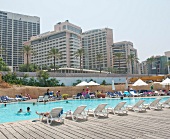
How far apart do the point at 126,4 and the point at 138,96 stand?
1462cm

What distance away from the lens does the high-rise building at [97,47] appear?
109812mm

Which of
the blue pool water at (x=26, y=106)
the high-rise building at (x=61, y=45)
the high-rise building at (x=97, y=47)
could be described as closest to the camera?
the blue pool water at (x=26, y=106)

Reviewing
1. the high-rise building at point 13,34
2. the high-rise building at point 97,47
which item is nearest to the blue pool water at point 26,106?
the high-rise building at point 13,34

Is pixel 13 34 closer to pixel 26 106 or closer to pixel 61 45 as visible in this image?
pixel 61 45

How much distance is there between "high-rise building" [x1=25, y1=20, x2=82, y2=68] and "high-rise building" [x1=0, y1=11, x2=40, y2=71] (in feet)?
30.6

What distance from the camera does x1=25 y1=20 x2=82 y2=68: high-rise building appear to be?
92125 millimetres

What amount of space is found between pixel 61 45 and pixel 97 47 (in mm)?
27817

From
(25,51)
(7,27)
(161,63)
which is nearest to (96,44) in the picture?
(161,63)

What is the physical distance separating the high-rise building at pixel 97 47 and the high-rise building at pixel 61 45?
53.0 ft

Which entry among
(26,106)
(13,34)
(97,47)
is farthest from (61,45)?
(26,106)

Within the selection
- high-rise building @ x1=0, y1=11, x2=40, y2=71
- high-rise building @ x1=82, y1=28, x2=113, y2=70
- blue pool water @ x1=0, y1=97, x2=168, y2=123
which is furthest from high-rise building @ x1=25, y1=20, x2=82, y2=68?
blue pool water @ x1=0, y1=97, x2=168, y2=123

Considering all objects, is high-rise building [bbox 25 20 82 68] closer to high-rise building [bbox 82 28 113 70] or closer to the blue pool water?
high-rise building [bbox 82 28 113 70]

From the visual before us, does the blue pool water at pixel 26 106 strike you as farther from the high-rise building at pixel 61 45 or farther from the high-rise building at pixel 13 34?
the high-rise building at pixel 13 34

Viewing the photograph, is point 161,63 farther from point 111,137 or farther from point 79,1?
point 111,137
